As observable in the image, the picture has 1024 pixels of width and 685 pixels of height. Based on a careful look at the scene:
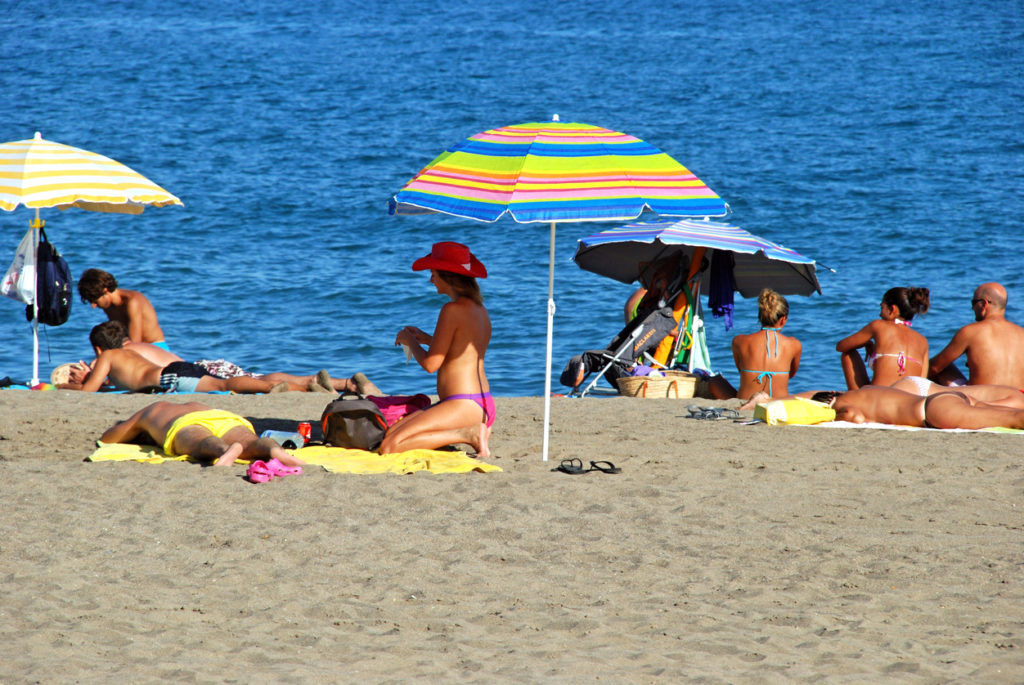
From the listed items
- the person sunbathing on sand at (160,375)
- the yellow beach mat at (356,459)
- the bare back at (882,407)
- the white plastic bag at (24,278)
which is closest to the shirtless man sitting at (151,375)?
the person sunbathing on sand at (160,375)

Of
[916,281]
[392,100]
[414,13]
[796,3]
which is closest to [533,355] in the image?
[916,281]

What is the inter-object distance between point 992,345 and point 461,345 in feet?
13.2

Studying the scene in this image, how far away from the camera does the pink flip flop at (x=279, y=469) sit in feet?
17.3

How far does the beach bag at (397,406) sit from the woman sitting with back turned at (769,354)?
299 centimetres

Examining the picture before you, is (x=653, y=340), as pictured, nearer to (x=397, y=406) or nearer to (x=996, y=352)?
(x=996, y=352)

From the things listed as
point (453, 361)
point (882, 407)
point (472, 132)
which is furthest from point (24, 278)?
point (472, 132)

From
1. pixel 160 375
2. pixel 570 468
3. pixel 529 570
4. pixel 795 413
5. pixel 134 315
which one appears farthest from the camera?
pixel 134 315

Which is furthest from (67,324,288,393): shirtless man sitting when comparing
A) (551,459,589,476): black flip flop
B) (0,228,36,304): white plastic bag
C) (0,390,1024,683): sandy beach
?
(551,459,589,476): black flip flop

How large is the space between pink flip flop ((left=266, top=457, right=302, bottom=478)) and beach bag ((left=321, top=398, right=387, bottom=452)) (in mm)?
506

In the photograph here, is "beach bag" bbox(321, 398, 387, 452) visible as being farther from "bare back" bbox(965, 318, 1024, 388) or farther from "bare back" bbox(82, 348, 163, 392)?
"bare back" bbox(965, 318, 1024, 388)

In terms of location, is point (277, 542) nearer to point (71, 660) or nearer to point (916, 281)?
point (71, 660)

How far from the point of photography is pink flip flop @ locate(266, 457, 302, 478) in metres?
5.26

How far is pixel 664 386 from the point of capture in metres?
8.79

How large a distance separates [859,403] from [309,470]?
3.65 metres
